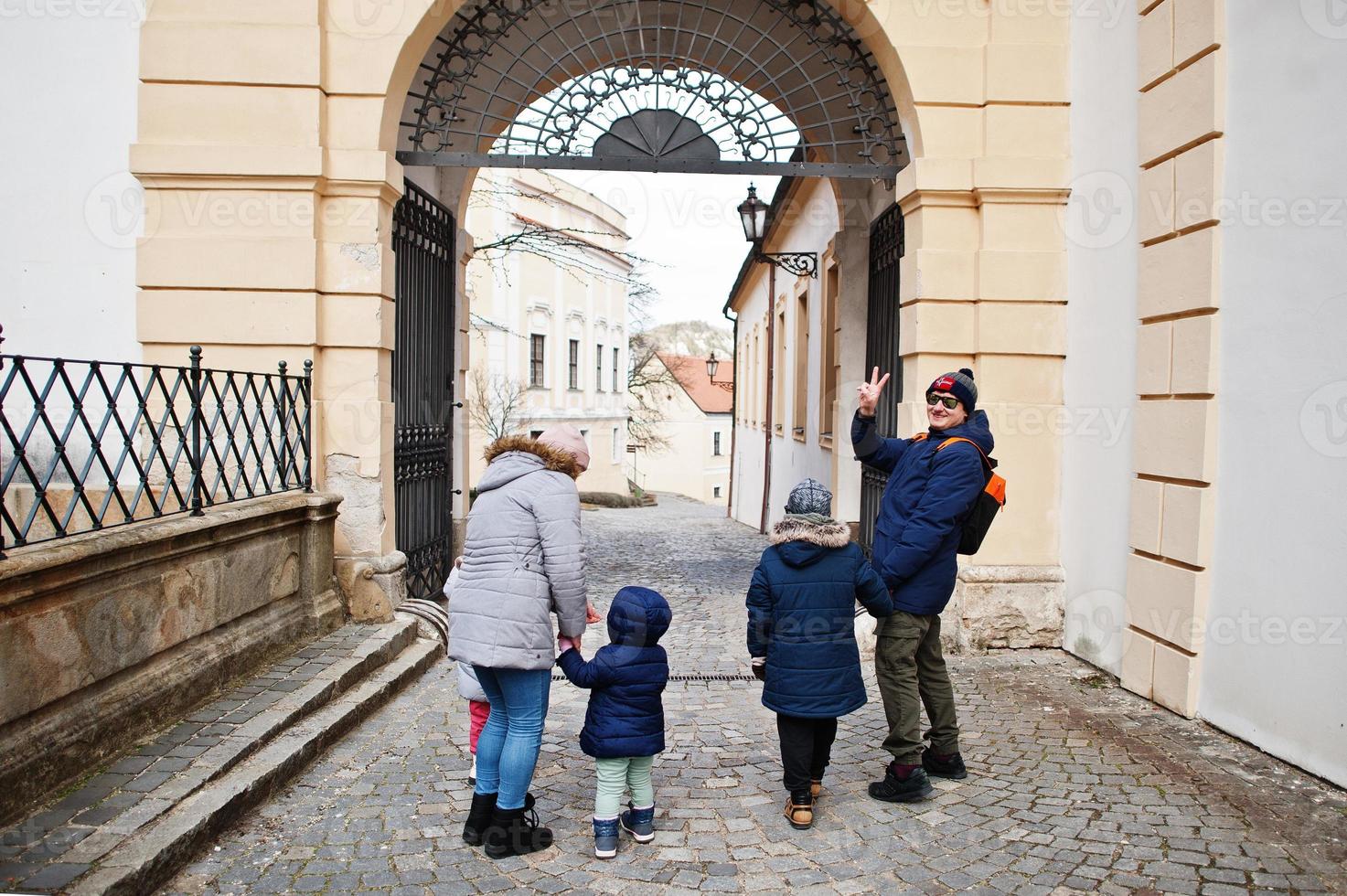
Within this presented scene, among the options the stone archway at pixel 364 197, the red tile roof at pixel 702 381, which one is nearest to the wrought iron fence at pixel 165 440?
the stone archway at pixel 364 197

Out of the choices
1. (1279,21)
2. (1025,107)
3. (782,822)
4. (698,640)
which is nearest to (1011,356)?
(1025,107)

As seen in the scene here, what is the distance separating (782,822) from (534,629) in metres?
1.31

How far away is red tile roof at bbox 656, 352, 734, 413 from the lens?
171ft

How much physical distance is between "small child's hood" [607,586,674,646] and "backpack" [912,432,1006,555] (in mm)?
1414

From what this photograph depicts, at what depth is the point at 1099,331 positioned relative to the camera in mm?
6066

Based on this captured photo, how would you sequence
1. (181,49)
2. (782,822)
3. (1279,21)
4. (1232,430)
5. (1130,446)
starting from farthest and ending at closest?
1. (181,49)
2. (1130,446)
3. (1232,430)
4. (1279,21)
5. (782,822)

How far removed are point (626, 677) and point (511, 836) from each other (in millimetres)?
746

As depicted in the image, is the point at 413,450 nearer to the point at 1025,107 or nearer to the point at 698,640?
the point at 698,640

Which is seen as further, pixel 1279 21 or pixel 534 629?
pixel 1279 21

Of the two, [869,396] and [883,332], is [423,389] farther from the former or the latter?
[869,396]

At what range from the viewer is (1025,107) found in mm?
6492
